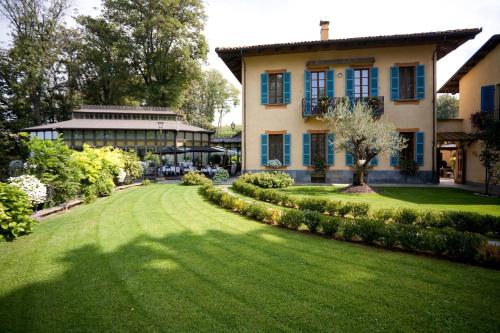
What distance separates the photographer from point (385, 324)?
9.04 ft

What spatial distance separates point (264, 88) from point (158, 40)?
1650 centimetres

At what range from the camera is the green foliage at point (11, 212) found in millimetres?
4871

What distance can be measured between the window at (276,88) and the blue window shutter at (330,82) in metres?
2.56

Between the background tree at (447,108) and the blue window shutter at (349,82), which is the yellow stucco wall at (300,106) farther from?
the background tree at (447,108)

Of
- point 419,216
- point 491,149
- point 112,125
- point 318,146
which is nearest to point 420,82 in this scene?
point 491,149

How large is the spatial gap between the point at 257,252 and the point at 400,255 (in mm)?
2446

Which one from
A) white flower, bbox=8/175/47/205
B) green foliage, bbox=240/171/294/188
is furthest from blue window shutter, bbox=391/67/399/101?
white flower, bbox=8/175/47/205

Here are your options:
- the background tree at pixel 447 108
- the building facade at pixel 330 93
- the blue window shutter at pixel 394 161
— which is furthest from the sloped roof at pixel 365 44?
the background tree at pixel 447 108

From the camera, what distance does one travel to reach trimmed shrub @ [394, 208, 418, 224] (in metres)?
6.16

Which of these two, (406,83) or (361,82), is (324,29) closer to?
(361,82)

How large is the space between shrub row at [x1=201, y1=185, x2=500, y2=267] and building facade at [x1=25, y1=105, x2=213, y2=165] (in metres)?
16.2

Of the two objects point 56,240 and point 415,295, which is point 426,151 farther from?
point 56,240

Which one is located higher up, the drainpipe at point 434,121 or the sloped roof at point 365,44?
the sloped roof at point 365,44

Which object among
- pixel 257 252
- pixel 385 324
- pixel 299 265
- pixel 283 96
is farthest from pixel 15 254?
pixel 283 96
